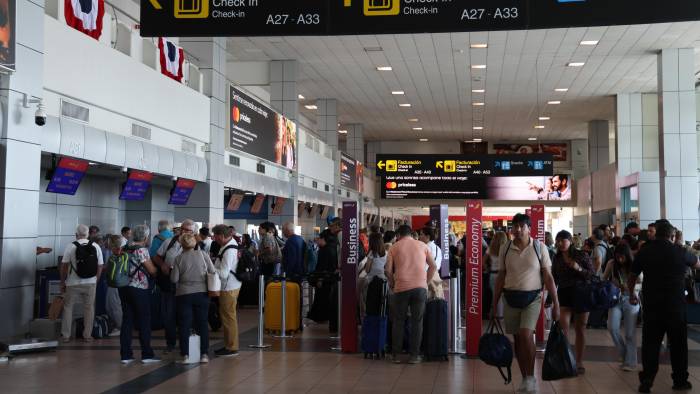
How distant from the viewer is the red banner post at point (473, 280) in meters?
8.95

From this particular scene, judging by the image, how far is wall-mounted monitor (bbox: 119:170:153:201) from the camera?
→ 12703mm

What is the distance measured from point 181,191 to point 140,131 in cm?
188

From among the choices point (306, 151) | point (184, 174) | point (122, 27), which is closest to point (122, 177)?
point (184, 174)

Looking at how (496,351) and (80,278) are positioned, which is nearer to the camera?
(496,351)

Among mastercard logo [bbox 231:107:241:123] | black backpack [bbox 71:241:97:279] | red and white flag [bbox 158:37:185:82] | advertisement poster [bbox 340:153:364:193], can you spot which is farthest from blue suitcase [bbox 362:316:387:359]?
advertisement poster [bbox 340:153:364:193]

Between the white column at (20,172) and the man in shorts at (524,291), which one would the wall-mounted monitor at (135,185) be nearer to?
the white column at (20,172)

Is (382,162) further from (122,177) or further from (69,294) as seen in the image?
(69,294)

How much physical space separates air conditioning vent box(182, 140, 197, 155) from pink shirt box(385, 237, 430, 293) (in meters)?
7.49

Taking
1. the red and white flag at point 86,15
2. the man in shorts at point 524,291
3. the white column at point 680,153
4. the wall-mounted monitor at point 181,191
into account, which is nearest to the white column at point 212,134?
the wall-mounted monitor at point 181,191

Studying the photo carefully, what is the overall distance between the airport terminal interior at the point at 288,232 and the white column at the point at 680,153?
49 millimetres

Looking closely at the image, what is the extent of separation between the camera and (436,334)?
8688mm

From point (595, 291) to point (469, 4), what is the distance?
3011 millimetres

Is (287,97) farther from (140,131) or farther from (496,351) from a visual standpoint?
(496,351)

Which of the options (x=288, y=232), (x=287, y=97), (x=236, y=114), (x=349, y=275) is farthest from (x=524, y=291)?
(x=287, y=97)
